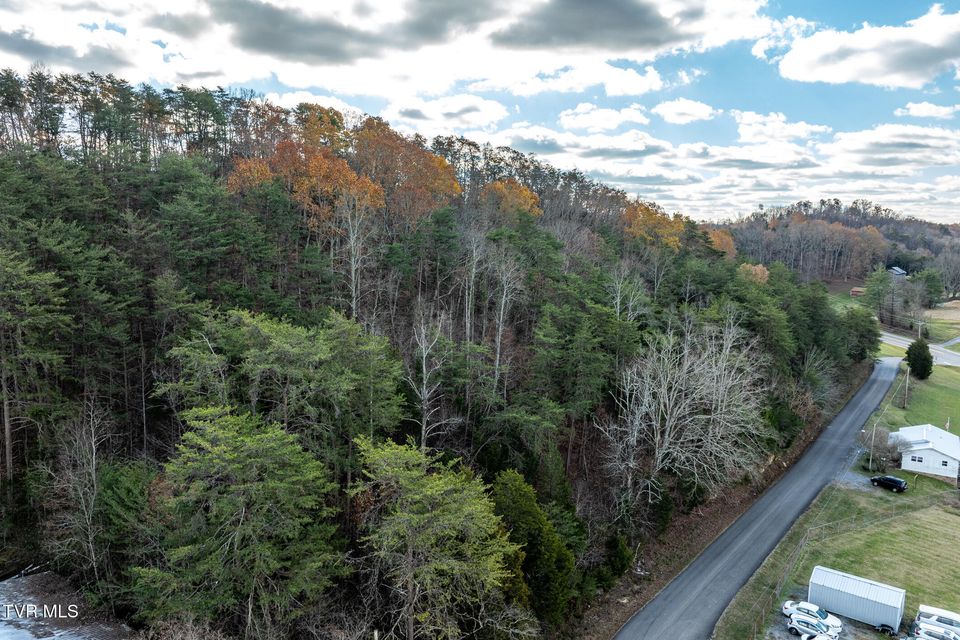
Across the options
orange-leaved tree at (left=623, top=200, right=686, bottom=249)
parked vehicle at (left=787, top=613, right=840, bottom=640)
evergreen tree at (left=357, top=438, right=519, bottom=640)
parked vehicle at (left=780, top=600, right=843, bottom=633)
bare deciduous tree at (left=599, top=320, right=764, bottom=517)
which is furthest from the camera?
orange-leaved tree at (left=623, top=200, right=686, bottom=249)

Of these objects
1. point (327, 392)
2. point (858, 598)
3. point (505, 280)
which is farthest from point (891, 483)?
point (327, 392)

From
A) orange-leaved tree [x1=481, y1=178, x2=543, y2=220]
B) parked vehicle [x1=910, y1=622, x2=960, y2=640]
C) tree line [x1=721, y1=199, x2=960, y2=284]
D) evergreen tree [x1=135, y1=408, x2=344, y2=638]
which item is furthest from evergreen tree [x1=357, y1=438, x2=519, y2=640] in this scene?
tree line [x1=721, y1=199, x2=960, y2=284]

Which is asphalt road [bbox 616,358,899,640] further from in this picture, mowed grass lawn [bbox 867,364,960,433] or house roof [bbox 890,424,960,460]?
mowed grass lawn [bbox 867,364,960,433]

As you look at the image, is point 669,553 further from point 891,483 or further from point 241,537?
point 241,537

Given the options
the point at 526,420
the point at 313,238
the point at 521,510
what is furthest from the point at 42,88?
the point at 521,510

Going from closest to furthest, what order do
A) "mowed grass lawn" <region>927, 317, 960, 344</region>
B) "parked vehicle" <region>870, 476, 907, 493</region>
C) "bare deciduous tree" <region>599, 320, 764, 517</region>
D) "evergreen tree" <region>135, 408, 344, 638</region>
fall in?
"evergreen tree" <region>135, 408, 344, 638</region> → "bare deciduous tree" <region>599, 320, 764, 517</region> → "parked vehicle" <region>870, 476, 907, 493</region> → "mowed grass lawn" <region>927, 317, 960, 344</region>

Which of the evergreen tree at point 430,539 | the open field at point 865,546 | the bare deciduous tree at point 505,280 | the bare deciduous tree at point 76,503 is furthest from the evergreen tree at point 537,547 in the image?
the bare deciduous tree at point 76,503
